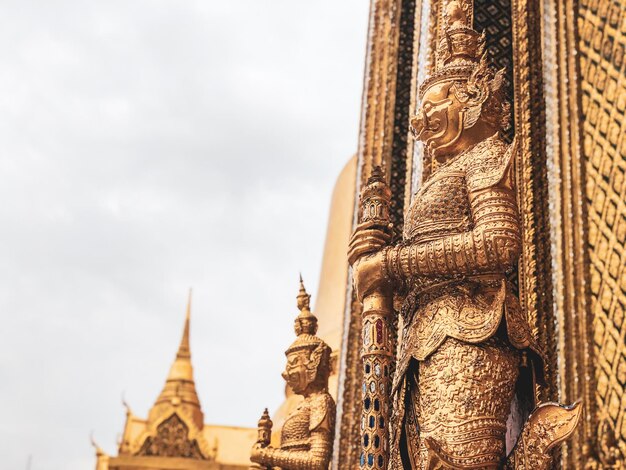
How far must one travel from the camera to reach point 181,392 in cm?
1409

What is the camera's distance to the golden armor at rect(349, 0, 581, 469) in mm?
2416

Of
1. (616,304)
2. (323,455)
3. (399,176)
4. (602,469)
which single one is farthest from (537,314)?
(399,176)

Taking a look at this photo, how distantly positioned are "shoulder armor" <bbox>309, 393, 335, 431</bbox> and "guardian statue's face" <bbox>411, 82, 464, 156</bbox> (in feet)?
4.02

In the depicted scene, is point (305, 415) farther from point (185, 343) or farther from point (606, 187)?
point (185, 343)

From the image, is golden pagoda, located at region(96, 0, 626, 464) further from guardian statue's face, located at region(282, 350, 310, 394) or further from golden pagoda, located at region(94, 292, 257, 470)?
golden pagoda, located at region(94, 292, 257, 470)

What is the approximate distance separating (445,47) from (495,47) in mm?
1905

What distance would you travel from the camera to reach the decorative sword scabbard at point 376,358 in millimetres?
2529

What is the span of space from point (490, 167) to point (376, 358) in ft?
2.03

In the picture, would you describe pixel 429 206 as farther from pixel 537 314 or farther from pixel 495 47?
pixel 495 47

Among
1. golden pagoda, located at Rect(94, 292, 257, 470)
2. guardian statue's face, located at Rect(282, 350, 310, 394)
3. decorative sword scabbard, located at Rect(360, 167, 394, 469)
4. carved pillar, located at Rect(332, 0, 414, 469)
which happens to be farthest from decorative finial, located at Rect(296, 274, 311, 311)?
golden pagoda, located at Rect(94, 292, 257, 470)

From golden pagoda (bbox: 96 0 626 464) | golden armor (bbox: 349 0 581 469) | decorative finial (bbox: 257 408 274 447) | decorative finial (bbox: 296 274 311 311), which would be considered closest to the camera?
golden armor (bbox: 349 0 581 469)

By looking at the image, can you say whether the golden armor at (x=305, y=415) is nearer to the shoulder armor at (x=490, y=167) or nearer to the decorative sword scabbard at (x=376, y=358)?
the decorative sword scabbard at (x=376, y=358)

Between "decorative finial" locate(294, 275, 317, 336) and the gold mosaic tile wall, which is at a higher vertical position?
the gold mosaic tile wall

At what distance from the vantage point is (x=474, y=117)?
9.55 ft
